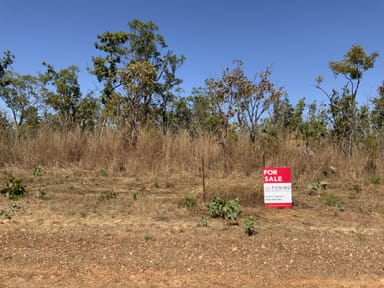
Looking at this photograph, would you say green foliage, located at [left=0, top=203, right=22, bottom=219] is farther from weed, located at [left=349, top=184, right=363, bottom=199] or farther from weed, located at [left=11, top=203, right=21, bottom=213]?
weed, located at [left=349, top=184, right=363, bottom=199]

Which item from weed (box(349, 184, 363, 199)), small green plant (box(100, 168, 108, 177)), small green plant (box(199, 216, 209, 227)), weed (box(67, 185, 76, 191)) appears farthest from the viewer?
small green plant (box(100, 168, 108, 177))

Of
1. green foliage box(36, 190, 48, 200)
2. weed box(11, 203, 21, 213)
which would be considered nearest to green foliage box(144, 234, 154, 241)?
weed box(11, 203, 21, 213)

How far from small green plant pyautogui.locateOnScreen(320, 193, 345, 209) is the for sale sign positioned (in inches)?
29.3

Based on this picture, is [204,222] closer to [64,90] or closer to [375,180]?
[375,180]

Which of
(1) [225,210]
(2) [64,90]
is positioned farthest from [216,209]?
(2) [64,90]

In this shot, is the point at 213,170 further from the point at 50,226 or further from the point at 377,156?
the point at 50,226

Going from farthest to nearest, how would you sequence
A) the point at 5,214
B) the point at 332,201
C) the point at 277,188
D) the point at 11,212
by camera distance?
the point at 332,201 < the point at 277,188 < the point at 11,212 < the point at 5,214

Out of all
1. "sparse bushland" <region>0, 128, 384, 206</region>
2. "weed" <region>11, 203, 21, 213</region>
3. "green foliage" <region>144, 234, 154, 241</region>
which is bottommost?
"green foliage" <region>144, 234, 154, 241</region>

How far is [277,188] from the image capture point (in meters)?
5.53

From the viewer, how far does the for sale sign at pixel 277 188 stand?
18.1 ft

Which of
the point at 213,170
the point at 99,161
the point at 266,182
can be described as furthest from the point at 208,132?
the point at 266,182

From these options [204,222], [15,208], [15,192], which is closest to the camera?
[204,222]

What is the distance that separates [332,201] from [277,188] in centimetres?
105

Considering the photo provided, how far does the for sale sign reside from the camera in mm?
5516
